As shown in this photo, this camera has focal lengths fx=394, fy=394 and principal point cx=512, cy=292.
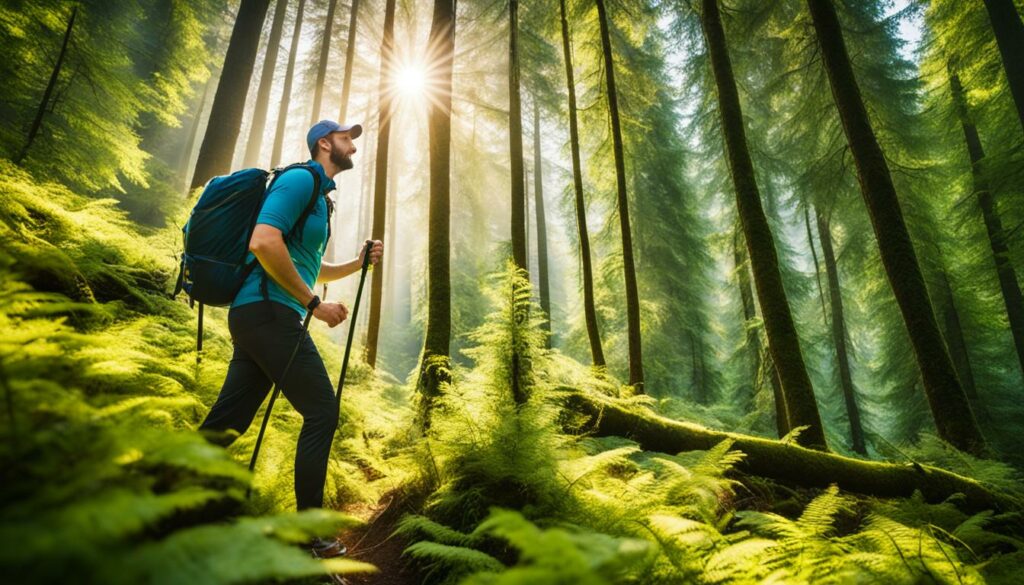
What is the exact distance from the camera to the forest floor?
2.78m

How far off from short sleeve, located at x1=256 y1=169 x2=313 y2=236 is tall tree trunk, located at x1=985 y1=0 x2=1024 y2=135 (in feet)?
48.5

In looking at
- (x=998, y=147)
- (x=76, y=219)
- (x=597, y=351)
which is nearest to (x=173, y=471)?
(x=76, y=219)

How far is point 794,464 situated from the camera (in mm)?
4215

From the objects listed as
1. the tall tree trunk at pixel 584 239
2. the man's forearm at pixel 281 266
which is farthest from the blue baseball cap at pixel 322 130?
the tall tree trunk at pixel 584 239

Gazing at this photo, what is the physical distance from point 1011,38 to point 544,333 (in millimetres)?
13481

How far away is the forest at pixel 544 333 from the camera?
3.30ft

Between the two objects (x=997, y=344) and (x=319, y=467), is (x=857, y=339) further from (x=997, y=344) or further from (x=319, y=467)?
(x=319, y=467)

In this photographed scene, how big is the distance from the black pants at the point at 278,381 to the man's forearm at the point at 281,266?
0.74 feet

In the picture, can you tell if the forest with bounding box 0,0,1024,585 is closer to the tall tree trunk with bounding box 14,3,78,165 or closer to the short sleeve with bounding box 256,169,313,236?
the tall tree trunk with bounding box 14,3,78,165

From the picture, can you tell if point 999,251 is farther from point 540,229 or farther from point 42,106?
point 42,106

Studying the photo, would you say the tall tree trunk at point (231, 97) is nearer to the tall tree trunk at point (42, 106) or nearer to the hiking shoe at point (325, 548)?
the tall tree trunk at point (42, 106)

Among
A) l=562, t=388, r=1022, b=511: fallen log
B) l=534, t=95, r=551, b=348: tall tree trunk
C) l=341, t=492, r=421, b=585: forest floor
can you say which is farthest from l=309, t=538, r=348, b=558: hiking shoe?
l=534, t=95, r=551, b=348: tall tree trunk

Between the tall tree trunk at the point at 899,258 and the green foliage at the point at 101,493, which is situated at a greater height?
the tall tree trunk at the point at 899,258

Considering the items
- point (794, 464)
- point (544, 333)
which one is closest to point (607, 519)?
point (544, 333)
